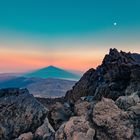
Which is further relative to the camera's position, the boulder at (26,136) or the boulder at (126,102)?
the boulder at (26,136)

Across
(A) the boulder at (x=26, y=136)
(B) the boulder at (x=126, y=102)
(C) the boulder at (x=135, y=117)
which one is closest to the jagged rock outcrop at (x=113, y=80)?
(B) the boulder at (x=126, y=102)

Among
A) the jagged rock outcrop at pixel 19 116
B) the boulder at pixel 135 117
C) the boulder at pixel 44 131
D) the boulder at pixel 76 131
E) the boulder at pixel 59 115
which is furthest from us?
the jagged rock outcrop at pixel 19 116

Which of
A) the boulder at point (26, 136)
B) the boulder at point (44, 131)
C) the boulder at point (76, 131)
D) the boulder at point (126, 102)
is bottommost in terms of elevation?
the boulder at point (26, 136)

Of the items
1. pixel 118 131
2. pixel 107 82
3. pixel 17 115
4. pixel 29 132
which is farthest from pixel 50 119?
pixel 107 82

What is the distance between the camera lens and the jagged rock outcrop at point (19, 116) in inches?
1898

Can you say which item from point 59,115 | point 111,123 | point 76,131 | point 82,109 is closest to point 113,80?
point 59,115

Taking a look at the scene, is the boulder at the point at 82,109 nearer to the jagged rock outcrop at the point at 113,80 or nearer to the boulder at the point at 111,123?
the boulder at the point at 111,123

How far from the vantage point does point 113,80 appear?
74000 millimetres

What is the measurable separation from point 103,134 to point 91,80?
60.6 meters

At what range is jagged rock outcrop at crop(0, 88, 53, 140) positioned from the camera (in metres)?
48.2

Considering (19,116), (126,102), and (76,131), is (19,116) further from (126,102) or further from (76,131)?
(126,102)

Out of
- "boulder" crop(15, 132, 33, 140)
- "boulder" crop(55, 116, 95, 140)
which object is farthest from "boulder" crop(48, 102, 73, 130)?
"boulder" crop(55, 116, 95, 140)

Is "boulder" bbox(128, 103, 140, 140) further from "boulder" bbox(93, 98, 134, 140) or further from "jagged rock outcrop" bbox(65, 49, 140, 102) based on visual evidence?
"jagged rock outcrop" bbox(65, 49, 140, 102)

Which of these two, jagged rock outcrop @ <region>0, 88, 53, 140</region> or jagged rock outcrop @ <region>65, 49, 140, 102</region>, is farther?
jagged rock outcrop @ <region>65, 49, 140, 102</region>
